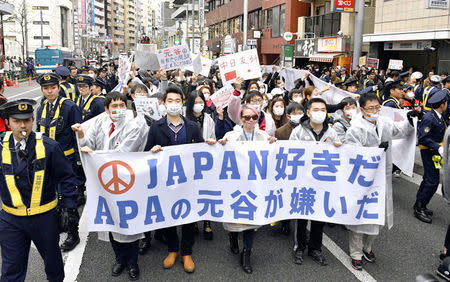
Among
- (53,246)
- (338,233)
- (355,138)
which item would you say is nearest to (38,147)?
(53,246)

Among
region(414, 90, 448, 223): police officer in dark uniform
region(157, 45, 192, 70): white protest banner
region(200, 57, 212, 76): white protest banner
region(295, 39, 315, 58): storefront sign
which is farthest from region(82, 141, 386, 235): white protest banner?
region(295, 39, 315, 58): storefront sign

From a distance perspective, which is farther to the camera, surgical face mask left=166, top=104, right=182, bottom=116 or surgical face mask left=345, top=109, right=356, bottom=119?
surgical face mask left=345, top=109, right=356, bottom=119

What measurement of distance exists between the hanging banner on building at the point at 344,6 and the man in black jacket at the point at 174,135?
53.9ft

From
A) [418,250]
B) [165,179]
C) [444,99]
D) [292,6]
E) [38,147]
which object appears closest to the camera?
[38,147]

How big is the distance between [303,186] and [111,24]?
429 ft

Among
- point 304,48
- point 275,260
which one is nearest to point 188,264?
point 275,260

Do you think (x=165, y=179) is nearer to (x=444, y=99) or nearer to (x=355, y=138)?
(x=355, y=138)

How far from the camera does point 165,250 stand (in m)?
4.79

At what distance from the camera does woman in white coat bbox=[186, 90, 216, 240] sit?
198 inches

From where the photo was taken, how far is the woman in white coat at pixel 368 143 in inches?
170

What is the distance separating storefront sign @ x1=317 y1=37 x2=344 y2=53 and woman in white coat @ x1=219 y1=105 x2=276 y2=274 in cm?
1998

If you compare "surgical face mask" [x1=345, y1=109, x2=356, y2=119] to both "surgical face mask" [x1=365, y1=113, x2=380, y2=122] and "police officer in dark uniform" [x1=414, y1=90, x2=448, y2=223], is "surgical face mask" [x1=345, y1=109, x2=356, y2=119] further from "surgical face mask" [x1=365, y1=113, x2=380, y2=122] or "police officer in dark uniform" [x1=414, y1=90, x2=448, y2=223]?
"police officer in dark uniform" [x1=414, y1=90, x2=448, y2=223]

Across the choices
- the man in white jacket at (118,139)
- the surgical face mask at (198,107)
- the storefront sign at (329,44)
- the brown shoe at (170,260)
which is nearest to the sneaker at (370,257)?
the brown shoe at (170,260)

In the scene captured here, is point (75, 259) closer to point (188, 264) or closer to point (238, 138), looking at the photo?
point (188, 264)
